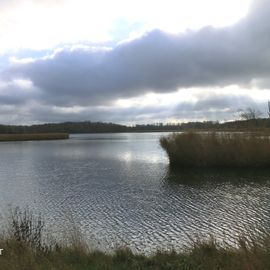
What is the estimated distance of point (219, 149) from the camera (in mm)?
30906

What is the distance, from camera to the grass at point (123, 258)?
6691 mm

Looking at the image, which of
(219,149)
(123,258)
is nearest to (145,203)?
(123,258)

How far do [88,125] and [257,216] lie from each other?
18594 centimetres

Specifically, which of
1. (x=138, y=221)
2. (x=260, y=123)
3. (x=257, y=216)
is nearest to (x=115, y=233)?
(x=138, y=221)

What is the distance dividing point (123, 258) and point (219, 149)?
23.6 m

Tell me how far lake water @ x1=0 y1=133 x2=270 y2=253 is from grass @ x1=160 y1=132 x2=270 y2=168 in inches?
91.5

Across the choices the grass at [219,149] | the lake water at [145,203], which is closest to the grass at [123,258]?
the lake water at [145,203]

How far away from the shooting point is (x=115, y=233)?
12820 mm

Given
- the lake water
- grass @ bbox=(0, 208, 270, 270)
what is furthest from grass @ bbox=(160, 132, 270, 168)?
grass @ bbox=(0, 208, 270, 270)

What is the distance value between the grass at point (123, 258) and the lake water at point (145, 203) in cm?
240

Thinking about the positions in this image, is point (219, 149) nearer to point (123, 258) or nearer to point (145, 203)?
point (145, 203)

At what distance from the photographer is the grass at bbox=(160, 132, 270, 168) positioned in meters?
29.9

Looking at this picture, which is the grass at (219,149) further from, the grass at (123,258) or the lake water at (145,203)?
the grass at (123,258)

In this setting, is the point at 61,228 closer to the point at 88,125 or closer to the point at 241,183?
the point at 241,183
